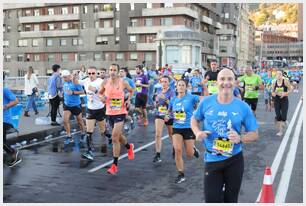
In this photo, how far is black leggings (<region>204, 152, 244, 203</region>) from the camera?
461 centimetres

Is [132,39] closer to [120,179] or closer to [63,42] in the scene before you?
[63,42]

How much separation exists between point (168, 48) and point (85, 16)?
2669 cm

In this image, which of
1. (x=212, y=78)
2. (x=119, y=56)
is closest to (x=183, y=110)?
(x=212, y=78)

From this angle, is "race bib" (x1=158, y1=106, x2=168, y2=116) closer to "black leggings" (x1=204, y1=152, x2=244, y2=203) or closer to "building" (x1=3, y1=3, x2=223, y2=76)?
"black leggings" (x1=204, y1=152, x2=244, y2=203)

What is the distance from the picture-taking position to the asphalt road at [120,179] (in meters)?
6.36

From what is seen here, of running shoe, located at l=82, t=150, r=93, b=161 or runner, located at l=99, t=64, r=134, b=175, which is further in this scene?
running shoe, located at l=82, t=150, r=93, b=161

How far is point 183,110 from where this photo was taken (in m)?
7.56

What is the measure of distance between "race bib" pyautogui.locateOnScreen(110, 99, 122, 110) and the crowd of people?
0.04ft

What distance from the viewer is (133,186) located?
6.96m

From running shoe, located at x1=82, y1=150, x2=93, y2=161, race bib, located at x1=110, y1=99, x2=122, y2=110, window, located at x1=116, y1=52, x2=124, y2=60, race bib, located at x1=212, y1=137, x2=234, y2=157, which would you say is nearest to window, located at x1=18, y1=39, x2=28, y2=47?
window, located at x1=116, y1=52, x2=124, y2=60

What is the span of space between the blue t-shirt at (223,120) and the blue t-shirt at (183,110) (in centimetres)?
269

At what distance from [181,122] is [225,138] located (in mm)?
2853

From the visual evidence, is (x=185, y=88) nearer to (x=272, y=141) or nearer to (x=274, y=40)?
(x=272, y=141)

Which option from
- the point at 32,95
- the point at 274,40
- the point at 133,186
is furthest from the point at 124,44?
the point at 274,40
